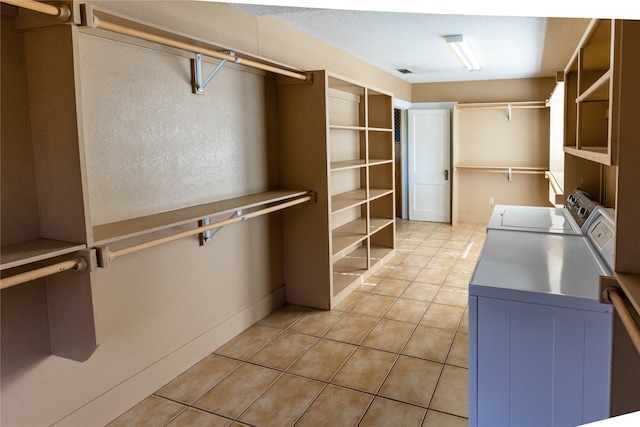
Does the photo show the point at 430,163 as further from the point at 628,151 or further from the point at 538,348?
the point at 628,151

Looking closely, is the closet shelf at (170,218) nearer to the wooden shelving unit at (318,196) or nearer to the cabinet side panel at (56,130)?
the cabinet side panel at (56,130)

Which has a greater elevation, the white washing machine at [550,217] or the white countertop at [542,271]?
the white washing machine at [550,217]

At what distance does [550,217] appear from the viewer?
3285 mm

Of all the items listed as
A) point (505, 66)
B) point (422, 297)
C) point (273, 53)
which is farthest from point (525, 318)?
point (505, 66)

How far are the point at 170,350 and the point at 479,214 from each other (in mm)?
5974

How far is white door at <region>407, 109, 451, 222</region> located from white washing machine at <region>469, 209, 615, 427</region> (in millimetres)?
5498

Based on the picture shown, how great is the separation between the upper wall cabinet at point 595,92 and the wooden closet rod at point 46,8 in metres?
1.76

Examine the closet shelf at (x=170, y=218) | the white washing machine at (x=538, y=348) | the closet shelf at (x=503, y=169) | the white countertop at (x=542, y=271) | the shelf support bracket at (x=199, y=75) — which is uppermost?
the shelf support bracket at (x=199, y=75)

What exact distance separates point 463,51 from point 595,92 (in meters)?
2.61

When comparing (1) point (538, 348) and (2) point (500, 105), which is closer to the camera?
(1) point (538, 348)

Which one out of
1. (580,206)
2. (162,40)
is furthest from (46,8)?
(580,206)

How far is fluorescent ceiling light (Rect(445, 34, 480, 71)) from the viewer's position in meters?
4.16

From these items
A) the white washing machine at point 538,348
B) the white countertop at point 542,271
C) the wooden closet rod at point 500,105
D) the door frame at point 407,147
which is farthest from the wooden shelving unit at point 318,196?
the wooden closet rod at point 500,105

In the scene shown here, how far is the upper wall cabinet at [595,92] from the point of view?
47.9 inches
